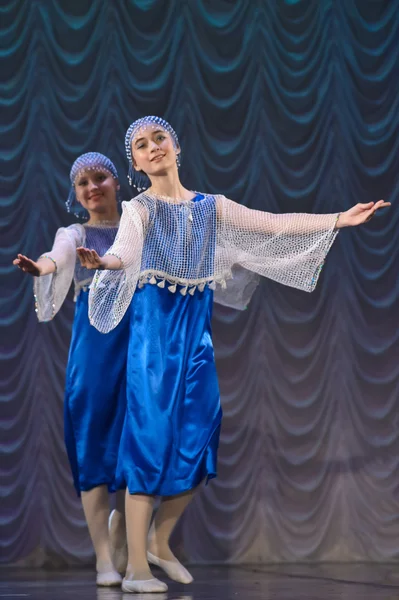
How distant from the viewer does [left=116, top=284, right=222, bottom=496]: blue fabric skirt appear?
2844 millimetres

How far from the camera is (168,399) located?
287 centimetres

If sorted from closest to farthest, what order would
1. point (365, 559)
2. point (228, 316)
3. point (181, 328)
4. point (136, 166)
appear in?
point (181, 328) < point (136, 166) < point (365, 559) < point (228, 316)

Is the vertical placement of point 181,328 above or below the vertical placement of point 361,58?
below

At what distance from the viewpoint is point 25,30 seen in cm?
454

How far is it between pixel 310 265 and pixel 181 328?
1.58 feet

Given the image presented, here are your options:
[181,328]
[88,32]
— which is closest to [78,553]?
[181,328]

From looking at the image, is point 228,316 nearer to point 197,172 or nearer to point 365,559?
point 197,172

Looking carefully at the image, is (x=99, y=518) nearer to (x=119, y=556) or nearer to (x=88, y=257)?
(x=119, y=556)

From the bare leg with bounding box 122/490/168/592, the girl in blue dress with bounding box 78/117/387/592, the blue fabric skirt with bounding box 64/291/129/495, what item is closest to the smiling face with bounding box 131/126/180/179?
the girl in blue dress with bounding box 78/117/387/592

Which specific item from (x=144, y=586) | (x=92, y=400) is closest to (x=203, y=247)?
(x=92, y=400)

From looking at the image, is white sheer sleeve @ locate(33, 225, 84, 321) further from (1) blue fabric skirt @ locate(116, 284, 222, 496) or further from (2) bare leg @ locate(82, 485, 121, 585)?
(2) bare leg @ locate(82, 485, 121, 585)

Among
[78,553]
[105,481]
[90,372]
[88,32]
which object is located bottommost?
[78,553]

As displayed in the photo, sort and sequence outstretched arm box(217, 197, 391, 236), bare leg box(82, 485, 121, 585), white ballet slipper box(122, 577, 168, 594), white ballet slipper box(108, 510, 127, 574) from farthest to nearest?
1. white ballet slipper box(108, 510, 127, 574)
2. bare leg box(82, 485, 121, 585)
3. outstretched arm box(217, 197, 391, 236)
4. white ballet slipper box(122, 577, 168, 594)

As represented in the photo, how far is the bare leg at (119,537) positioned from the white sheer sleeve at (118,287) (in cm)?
Answer: 81
